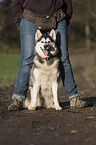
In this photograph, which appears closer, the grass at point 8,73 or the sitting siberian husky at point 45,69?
the sitting siberian husky at point 45,69

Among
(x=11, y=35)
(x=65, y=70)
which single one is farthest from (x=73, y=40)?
(x=65, y=70)

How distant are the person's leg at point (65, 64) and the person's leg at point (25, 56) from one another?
458 mm

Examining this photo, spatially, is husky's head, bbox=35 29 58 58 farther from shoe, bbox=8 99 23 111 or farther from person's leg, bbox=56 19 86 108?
shoe, bbox=8 99 23 111

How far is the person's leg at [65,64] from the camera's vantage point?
18.3ft

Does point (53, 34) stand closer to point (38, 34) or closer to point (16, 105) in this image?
point (38, 34)

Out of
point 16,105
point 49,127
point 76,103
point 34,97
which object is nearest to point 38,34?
point 34,97

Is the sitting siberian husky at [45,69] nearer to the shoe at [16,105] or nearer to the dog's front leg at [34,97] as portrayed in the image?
the dog's front leg at [34,97]

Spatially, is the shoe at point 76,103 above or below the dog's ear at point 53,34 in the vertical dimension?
below

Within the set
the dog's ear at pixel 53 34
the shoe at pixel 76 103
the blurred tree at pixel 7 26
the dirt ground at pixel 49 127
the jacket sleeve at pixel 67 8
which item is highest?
the blurred tree at pixel 7 26

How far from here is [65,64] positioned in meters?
5.71

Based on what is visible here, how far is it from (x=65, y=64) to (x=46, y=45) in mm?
575

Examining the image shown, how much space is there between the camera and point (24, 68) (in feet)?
18.7

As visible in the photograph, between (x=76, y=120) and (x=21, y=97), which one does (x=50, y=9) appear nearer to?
(x=21, y=97)

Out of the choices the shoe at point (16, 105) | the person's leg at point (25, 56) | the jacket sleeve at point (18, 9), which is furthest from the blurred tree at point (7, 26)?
the shoe at point (16, 105)
